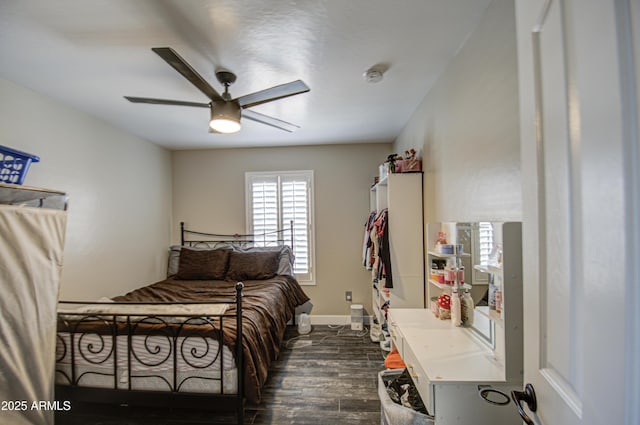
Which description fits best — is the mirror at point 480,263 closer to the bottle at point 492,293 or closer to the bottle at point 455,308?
the bottle at point 492,293

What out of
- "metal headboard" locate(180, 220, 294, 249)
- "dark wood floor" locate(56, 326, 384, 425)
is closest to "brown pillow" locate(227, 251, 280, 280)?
Answer: "metal headboard" locate(180, 220, 294, 249)

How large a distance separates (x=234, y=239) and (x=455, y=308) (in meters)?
3.16

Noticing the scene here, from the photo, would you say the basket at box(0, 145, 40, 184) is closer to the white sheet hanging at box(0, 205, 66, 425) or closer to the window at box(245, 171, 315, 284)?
the white sheet hanging at box(0, 205, 66, 425)

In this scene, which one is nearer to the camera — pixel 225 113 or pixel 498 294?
pixel 498 294

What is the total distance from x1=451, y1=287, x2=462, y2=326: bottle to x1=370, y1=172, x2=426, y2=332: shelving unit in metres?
0.77

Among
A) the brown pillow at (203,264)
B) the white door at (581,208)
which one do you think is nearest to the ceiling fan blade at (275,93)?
the white door at (581,208)

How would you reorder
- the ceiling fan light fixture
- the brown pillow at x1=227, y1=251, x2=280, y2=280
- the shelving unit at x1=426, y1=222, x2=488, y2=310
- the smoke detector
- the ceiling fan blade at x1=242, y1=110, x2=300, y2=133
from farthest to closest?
1. the brown pillow at x1=227, y1=251, x2=280, y2=280
2. the ceiling fan blade at x1=242, y1=110, x2=300, y2=133
3. the smoke detector
4. the ceiling fan light fixture
5. the shelving unit at x1=426, y1=222, x2=488, y2=310

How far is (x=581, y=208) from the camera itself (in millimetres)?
558

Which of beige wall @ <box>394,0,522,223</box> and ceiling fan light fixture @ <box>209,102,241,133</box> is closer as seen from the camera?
beige wall @ <box>394,0,522,223</box>

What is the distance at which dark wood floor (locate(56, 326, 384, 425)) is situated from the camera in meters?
2.06

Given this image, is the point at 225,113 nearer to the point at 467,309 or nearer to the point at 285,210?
the point at 467,309

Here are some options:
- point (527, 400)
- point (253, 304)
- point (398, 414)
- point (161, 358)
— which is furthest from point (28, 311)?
point (527, 400)

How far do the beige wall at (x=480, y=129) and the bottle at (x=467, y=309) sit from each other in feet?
1.57

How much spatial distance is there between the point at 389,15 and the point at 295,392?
2.76 metres
